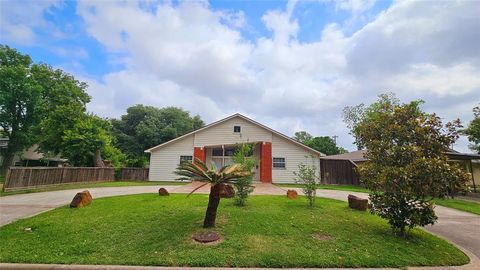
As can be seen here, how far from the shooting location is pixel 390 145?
6.12 m

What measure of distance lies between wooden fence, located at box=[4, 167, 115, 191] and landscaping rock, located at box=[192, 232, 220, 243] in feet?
44.3

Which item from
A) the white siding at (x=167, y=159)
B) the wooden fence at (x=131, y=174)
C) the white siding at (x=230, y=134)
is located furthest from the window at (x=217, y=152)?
the wooden fence at (x=131, y=174)

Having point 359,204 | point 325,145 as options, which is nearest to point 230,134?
point 359,204

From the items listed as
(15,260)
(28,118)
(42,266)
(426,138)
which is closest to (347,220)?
(426,138)

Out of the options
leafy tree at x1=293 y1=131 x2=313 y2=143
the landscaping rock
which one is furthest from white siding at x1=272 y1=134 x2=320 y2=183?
leafy tree at x1=293 y1=131 x2=313 y2=143

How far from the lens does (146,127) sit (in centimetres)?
3394

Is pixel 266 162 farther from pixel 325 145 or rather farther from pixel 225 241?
pixel 325 145

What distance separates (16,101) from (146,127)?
1480cm

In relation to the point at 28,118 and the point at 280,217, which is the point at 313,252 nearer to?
the point at 280,217

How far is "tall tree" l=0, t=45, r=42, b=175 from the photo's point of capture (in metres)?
28.3

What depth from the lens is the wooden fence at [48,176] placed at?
13.4m

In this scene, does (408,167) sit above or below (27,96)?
below

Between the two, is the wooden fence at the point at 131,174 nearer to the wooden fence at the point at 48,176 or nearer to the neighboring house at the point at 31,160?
the wooden fence at the point at 48,176

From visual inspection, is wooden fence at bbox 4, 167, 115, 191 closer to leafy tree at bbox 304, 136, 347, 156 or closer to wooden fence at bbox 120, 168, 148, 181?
wooden fence at bbox 120, 168, 148, 181
